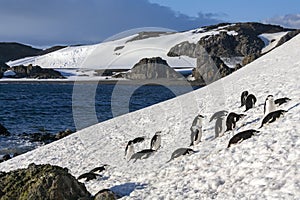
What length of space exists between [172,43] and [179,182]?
137680 millimetres

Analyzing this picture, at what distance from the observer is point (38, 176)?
453 inches

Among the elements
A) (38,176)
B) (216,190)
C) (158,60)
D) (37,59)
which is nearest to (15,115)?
(38,176)

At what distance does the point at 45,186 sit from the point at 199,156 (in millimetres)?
4264

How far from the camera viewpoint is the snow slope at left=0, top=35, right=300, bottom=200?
397 inches

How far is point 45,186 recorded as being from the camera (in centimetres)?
1088

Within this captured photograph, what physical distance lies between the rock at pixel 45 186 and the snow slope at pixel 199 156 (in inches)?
50.6

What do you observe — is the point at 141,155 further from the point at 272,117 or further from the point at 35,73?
the point at 35,73

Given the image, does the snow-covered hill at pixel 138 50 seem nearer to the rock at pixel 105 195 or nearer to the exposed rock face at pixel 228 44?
the exposed rock face at pixel 228 44

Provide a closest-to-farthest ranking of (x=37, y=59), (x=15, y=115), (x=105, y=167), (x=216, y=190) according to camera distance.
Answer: (x=216, y=190) → (x=105, y=167) → (x=15, y=115) → (x=37, y=59)

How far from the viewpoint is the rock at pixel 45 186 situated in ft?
35.5

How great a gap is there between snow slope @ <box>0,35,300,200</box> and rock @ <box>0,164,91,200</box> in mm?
1286

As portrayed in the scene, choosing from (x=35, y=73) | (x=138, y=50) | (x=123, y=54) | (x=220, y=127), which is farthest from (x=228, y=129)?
(x=35, y=73)

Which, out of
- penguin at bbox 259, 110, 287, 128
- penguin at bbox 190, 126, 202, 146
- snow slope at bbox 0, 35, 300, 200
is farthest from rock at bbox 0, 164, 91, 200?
penguin at bbox 259, 110, 287, 128

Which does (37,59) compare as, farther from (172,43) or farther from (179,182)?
(179,182)
